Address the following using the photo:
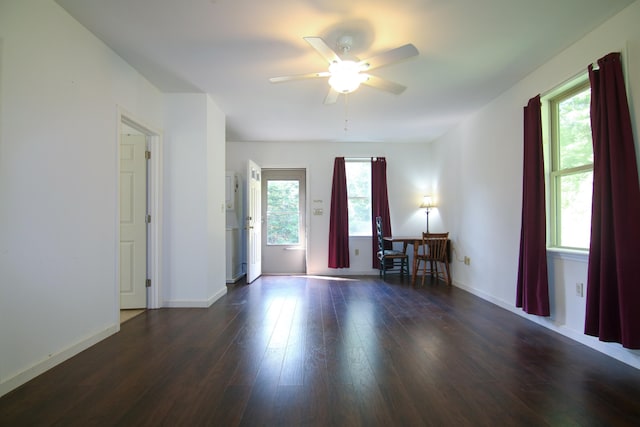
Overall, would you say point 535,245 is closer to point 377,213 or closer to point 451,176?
point 451,176

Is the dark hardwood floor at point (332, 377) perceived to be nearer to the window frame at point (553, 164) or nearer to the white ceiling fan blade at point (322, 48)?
the window frame at point (553, 164)

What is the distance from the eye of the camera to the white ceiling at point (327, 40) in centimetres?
215

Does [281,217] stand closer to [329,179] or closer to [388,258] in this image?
[329,179]

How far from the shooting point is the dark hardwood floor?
5.26ft

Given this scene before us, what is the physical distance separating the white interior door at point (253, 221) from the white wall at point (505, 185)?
3250mm

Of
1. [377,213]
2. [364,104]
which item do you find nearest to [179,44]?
[364,104]

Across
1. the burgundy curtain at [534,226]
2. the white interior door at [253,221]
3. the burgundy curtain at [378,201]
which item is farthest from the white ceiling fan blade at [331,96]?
the burgundy curtain at [378,201]

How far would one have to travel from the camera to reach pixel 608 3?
2141 millimetres

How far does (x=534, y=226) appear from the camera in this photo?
2959mm

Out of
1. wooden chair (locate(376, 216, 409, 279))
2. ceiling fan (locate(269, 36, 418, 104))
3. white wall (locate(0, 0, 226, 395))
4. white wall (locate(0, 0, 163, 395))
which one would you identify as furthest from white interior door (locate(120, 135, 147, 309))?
wooden chair (locate(376, 216, 409, 279))

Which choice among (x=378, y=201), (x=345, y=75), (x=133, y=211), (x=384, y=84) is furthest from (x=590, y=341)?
(x=133, y=211)

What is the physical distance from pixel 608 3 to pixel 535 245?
194cm

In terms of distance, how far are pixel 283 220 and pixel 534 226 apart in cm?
420

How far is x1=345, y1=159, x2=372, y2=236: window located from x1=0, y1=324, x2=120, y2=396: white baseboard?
4182 millimetres
